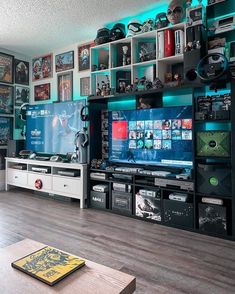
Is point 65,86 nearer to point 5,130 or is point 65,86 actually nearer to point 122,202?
point 5,130

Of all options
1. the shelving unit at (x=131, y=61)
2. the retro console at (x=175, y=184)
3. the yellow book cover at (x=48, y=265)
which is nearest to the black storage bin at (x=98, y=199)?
the retro console at (x=175, y=184)

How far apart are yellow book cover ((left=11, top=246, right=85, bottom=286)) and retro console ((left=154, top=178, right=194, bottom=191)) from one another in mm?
1554

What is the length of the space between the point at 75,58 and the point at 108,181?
2.22m

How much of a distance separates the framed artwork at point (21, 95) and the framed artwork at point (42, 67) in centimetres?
28

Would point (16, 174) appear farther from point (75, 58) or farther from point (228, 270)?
point (228, 270)

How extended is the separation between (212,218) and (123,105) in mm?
1829

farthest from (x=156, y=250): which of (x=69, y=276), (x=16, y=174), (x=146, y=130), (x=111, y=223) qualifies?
(x=16, y=174)

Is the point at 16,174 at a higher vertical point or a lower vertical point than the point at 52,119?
lower

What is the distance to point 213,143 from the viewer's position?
2334 millimetres

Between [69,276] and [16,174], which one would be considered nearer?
[69,276]

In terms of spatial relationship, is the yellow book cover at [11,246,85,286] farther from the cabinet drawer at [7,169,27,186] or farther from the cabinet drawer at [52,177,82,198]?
the cabinet drawer at [7,169,27,186]

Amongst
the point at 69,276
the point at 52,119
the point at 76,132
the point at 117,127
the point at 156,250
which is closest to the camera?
the point at 69,276

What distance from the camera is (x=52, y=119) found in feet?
12.9

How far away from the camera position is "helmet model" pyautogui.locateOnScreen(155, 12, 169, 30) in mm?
2730
